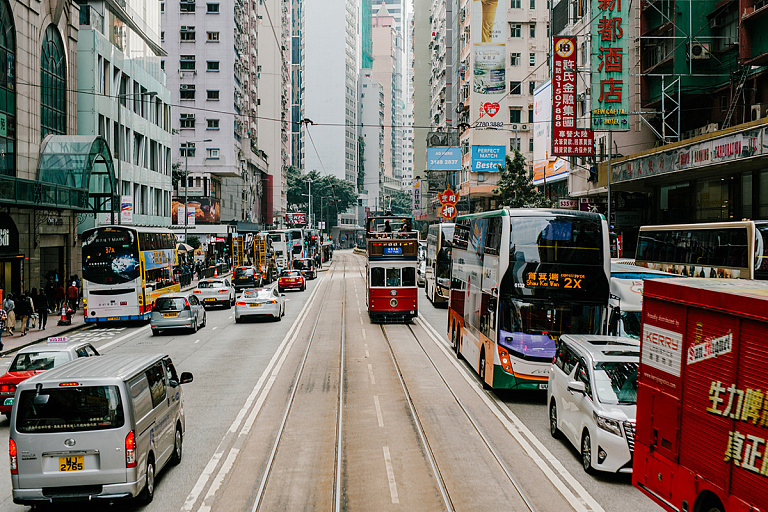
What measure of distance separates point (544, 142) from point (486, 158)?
13.7 metres

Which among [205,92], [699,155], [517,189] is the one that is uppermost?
[205,92]

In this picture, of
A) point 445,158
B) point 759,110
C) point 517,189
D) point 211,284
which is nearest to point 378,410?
point 759,110

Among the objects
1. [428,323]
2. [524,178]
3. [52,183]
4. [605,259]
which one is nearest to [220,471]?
[605,259]

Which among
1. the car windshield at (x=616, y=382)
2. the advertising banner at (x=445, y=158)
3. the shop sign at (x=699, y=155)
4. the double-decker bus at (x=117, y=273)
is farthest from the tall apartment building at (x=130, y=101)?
the car windshield at (x=616, y=382)

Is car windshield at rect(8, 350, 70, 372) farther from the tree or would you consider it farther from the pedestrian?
the tree

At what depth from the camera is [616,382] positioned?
1100 cm

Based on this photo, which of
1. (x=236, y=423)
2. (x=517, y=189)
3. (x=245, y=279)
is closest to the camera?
(x=236, y=423)

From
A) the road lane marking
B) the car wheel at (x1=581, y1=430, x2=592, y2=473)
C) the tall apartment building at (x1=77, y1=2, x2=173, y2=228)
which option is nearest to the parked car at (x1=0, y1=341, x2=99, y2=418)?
the road lane marking

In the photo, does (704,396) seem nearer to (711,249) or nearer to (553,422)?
(553,422)

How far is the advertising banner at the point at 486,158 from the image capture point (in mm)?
66312

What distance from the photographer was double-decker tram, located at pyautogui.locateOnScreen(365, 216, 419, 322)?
30266mm

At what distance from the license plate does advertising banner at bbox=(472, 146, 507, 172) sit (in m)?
59.9

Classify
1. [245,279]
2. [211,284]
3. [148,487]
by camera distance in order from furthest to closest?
[245,279], [211,284], [148,487]

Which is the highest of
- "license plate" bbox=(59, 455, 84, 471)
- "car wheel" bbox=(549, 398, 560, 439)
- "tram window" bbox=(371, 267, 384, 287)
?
"tram window" bbox=(371, 267, 384, 287)
